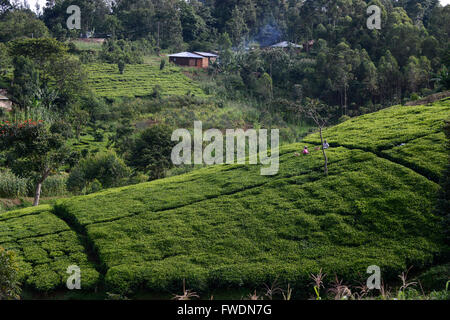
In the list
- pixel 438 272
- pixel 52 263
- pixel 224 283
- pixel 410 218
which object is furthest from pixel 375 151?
pixel 52 263

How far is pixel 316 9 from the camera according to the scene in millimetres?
49562

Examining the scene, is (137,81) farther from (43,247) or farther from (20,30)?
(43,247)

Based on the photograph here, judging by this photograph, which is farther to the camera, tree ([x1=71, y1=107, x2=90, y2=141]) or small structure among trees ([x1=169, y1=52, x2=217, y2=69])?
small structure among trees ([x1=169, y1=52, x2=217, y2=69])

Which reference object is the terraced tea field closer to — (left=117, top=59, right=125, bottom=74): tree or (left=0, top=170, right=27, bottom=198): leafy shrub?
(left=117, top=59, right=125, bottom=74): tree

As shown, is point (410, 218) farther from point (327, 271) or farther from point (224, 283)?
point (224, 283)

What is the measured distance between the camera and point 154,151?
22.4 metres

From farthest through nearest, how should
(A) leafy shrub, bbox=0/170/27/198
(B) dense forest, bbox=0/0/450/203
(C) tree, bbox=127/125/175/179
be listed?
1. (B) dense forest, bbox=0/0/450/203
2. (C) tree, bbox=127/125/175/179
3. (A) leafy shrub, bbox=0/170/27/198

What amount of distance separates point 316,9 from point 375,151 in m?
36.9

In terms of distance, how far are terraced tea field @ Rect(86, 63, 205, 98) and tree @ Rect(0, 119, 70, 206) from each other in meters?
18.0

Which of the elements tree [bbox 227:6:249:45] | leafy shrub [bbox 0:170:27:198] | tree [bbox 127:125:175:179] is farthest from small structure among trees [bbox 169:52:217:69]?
leafy shrub [bbox 0:170:27:198]

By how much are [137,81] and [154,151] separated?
800 inches

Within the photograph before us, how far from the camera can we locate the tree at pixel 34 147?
1898 centimetres

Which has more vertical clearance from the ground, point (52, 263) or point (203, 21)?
point (203, 21)

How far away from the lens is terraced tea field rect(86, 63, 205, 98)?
38188 millimetres
